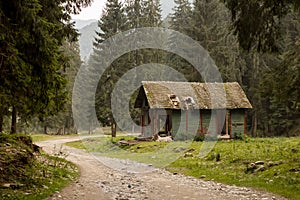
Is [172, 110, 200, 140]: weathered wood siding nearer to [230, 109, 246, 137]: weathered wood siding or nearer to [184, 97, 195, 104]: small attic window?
[184, 97, 195, 104]: small attic window

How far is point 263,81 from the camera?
1088 centimetres

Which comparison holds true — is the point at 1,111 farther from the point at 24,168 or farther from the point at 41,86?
the point at 41,86

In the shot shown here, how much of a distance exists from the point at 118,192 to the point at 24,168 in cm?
274

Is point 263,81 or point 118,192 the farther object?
point 263,81

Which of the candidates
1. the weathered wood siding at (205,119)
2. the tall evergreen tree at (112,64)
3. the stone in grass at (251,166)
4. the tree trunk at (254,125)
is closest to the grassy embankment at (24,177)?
the stone in grass at (251,166)

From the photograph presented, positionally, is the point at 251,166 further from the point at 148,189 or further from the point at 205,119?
the point at 205,119

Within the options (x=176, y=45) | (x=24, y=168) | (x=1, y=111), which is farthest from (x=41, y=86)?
(x=176, y=45)

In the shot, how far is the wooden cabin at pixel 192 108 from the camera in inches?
1085

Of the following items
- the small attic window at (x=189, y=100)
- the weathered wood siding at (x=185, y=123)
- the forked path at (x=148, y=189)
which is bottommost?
the forked path at (x=148, y=189)

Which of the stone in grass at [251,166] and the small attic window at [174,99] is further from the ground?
the small attic window at [174,99]

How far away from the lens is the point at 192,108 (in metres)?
27.8

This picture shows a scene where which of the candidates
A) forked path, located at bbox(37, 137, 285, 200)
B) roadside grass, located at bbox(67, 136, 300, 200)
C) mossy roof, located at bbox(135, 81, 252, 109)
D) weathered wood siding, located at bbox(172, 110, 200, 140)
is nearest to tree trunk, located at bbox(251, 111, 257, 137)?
mossy roof, located at bbox(135, 81, 252, 109)

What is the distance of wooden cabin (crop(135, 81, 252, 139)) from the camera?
27.6 m

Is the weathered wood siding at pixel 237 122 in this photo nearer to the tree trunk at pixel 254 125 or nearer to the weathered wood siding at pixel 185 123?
the weathered wood siding at pixel 185 123
